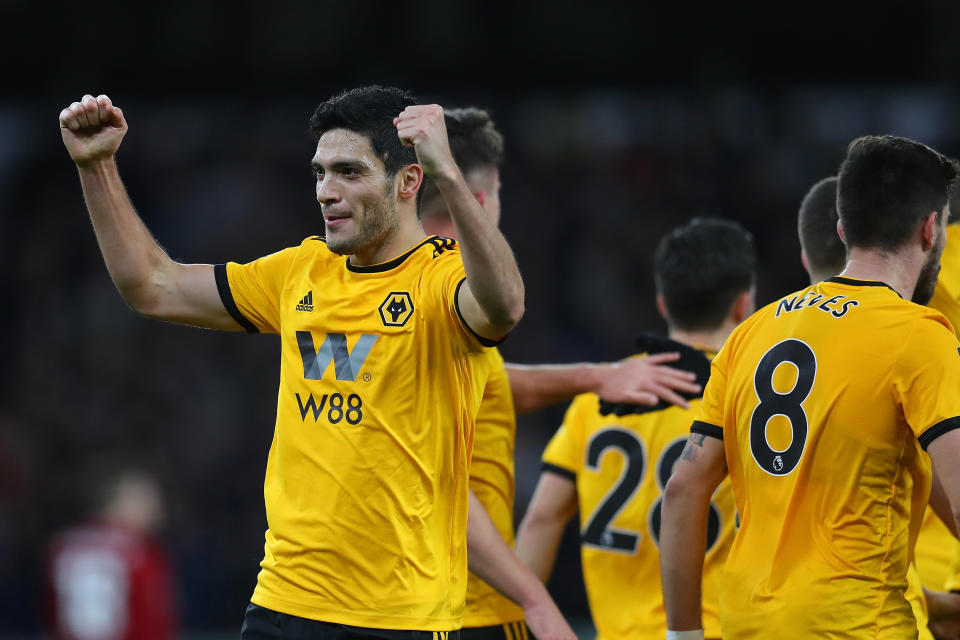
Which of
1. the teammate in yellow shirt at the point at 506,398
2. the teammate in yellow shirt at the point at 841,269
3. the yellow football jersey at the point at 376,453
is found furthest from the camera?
the teammate in yellow shirt at the point at 506,398

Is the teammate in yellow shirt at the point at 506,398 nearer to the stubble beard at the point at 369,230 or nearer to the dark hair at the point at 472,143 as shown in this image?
the dark hair at the point at 472,143

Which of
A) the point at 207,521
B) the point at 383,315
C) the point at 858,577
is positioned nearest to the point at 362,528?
the point at 383,315

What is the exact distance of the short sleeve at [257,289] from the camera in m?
4.38

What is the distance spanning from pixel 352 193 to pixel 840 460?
1.72 metres

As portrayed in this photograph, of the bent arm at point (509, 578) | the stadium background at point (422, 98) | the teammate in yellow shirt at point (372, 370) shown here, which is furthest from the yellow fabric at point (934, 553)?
the stadium background at point (422, 98)

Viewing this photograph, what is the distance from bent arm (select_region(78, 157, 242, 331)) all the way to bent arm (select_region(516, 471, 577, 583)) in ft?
5.69

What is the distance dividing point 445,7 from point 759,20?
13.4 feet

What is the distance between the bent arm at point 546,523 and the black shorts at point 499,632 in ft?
1.31

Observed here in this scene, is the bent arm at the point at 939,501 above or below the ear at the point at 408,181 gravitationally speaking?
below

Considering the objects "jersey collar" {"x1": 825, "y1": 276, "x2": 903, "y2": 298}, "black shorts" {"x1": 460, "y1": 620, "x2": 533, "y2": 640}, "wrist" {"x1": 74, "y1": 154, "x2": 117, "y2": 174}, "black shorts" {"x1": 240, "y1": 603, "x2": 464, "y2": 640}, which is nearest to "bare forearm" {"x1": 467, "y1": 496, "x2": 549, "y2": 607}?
"black shorts" {"x1": 240, "y1": 603, "x2": 464, "y2": 640}

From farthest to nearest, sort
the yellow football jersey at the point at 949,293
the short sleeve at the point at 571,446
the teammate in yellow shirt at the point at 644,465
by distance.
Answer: the short sleeve at the point at 571,446
the teammate in yellow shirt at the point at 644,465
the yellow football jersey at the point at 949,293

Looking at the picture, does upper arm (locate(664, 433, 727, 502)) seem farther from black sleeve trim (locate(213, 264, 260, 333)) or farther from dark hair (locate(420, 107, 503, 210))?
dark hair (locate(420, 107, 503, 210))

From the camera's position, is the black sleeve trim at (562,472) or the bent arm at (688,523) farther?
the black sleeve trim at (562,472)

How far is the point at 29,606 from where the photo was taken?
1382 cm
